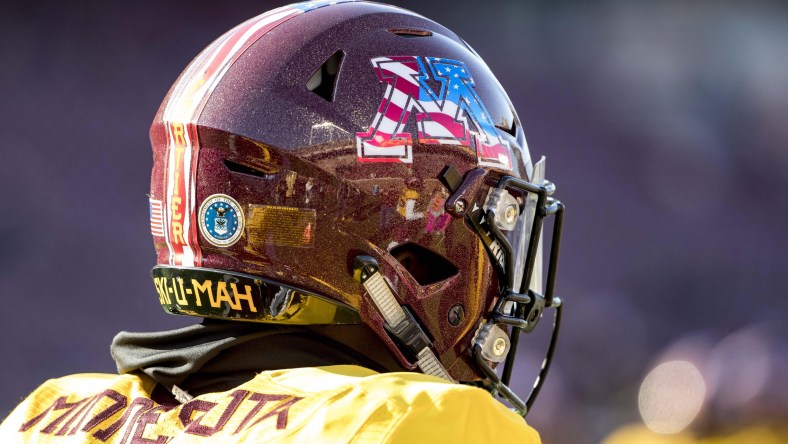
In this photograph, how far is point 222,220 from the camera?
1.89 metres

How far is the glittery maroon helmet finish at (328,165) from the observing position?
1.88 m

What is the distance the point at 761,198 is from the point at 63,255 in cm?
368

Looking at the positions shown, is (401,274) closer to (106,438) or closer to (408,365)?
(408,365)

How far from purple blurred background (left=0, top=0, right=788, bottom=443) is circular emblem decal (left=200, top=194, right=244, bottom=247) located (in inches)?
112

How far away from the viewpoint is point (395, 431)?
4.86 feet

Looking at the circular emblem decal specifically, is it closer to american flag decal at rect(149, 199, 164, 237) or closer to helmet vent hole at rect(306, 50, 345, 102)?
american flag decal at rect(149, 199, 164, 237)

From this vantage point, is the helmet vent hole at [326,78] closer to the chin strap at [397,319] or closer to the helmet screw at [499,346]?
the chin strap at [397,319]

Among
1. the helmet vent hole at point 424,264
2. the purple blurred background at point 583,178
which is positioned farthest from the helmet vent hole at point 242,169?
the purple blurred background at point 583,178

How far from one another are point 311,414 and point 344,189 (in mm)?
494

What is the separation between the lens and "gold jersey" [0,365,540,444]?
1.51m

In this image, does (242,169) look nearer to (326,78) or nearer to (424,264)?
(326,78)

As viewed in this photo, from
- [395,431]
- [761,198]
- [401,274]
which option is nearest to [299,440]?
[395,431]

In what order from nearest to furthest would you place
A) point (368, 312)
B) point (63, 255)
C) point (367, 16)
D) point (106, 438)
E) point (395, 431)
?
point (395, 431), point (106, 438), point (368, 312), point (367, 16), point (63, 255)

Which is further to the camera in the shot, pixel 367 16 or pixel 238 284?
pixel 367 16
